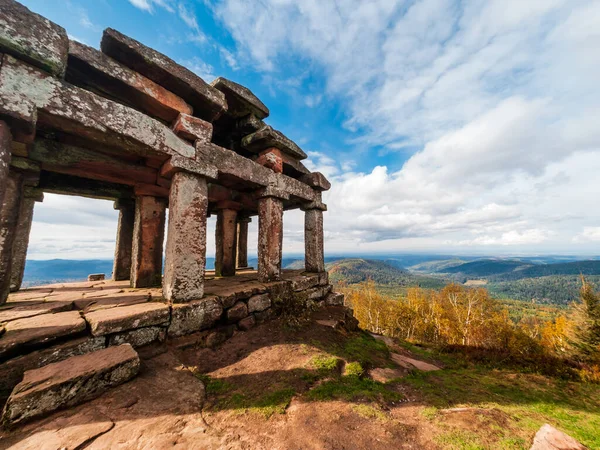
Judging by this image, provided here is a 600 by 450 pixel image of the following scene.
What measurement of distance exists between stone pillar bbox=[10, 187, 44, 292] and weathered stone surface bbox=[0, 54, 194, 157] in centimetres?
403

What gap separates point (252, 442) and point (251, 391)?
0.85 meters

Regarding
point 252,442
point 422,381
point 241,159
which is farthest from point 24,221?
point 422,381

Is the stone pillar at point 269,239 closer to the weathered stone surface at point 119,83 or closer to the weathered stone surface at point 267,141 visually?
the weathered stone surface at point 267,141

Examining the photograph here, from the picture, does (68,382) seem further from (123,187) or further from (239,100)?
(239,100)

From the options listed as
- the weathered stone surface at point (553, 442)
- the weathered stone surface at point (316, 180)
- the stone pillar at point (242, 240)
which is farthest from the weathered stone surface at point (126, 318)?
the stone pillar at point (242, 240)

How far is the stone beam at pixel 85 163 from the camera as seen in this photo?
456 cm

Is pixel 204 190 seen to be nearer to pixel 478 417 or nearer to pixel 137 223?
pixel 137 223

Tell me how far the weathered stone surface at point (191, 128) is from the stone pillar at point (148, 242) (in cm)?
242

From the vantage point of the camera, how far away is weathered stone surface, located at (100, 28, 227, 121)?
4018 millimetres

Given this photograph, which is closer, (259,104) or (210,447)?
(210,447)

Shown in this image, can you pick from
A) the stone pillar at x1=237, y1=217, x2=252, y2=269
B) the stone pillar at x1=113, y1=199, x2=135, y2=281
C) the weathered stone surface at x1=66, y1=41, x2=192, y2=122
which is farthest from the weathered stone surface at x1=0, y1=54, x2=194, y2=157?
the stone pillar at x1=237, y1=217, x2=252, y2=269

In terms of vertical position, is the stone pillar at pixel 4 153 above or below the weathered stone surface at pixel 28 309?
above

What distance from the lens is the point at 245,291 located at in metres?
5.00

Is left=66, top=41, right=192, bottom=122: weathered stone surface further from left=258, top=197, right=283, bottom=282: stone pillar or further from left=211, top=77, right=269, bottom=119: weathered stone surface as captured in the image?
left=258, top=197, right=283, bottom=282: stone pillar
